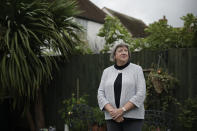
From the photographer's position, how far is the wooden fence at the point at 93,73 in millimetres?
3345

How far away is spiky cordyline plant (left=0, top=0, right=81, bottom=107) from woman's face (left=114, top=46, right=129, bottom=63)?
6.40 ft

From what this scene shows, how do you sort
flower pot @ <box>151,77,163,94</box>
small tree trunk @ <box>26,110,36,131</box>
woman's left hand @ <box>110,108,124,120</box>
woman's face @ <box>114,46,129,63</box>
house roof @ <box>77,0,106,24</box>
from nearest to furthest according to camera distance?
woman's left hand @ <box>110,108,124,120</box> → woman's face @ <box>114,46,129,63</box> → flower pot @ <box>151,77,163,94</box> → small tree trunk @ <box>26,110,36,131</box> → house roof @ <box>77,0,106,24</box>

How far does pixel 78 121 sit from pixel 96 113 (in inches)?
14.4

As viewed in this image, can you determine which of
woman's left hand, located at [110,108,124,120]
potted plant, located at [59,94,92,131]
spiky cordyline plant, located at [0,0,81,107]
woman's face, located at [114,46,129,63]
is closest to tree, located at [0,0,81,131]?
spiky cordyline plant, located at [0,0,81,107]

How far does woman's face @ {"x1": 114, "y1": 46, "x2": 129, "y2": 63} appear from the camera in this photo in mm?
2256

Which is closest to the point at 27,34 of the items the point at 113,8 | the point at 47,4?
the point at 47,4

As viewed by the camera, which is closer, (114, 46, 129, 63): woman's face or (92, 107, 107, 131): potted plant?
(114, 46, 129, 63): woman's face

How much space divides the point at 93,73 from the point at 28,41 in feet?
4.45

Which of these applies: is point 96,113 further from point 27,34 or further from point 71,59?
point 27,34

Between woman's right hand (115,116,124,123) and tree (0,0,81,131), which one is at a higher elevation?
tree (0,0,81,131)

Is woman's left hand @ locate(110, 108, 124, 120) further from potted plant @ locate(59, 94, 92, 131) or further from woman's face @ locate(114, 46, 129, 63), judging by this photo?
potted plant @ locate(59, 94, 92, 131)

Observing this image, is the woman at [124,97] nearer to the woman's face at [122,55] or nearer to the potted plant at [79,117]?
the woman's face at [122,55]

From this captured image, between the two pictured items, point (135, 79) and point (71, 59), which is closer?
point (135, 79)

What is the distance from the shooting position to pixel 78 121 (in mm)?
A: 3826
